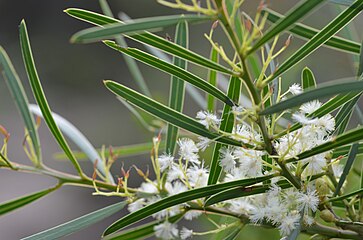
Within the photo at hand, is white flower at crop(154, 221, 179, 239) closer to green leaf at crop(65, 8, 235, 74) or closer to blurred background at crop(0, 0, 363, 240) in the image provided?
green leaf at crop(65, 8, 235, 74)

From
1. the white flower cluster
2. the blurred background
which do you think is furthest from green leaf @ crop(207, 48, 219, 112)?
the blurred background

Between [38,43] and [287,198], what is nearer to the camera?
[287,198]

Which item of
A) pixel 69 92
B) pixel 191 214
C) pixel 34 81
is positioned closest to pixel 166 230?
pixel 191 214

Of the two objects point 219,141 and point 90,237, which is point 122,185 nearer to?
point 219,141

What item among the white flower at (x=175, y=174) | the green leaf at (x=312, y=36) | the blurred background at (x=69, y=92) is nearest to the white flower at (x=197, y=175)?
the white flower at (x=175, y=174)

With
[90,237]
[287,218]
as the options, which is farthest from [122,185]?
[90,237]

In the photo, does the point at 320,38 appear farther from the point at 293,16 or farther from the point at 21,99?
the point at 21,99
